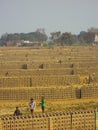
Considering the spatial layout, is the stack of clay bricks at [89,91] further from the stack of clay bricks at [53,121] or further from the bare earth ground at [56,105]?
the stack of clay bricks at [53,121]

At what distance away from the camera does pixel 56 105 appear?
19078 millimetres

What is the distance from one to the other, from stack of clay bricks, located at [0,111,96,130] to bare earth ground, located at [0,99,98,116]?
16.0 ft

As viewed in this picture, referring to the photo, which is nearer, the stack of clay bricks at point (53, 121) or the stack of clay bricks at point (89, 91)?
the stack of clay bricks at point (53, 121)

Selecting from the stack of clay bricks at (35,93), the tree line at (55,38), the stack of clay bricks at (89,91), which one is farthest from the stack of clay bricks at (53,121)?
the tree line at (55,38)

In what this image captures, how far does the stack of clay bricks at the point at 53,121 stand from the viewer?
12258 millimetres

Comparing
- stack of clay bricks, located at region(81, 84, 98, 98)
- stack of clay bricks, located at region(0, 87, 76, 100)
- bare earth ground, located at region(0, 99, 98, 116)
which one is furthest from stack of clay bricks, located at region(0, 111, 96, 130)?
stack of clay bricks, located at region(81, 84, 98, 98)

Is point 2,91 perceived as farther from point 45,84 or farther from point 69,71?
point 69,71

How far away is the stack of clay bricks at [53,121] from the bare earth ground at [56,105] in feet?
16.0

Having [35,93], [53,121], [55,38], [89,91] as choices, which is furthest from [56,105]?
[55,38]

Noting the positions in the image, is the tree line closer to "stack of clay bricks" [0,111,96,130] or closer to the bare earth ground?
the bare earth ground

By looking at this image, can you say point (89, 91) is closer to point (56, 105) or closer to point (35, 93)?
point (56, 105)

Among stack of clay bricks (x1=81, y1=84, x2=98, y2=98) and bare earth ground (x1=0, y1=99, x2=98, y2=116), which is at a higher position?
stack of clay bricks (x1=81, y1=84, x2=98, y2=98)

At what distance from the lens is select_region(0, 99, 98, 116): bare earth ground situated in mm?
17906

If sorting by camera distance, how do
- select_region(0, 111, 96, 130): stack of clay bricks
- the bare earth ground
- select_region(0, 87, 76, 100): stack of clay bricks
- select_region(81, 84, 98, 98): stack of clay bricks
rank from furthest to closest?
select_region(81, 84, 98, 98): stack of clay bricks, select_region(0, 87, 76, 100): stack of clay bricks, the bare earth ground, select_region(0, 111, 96, 130): stack of clay bricks
